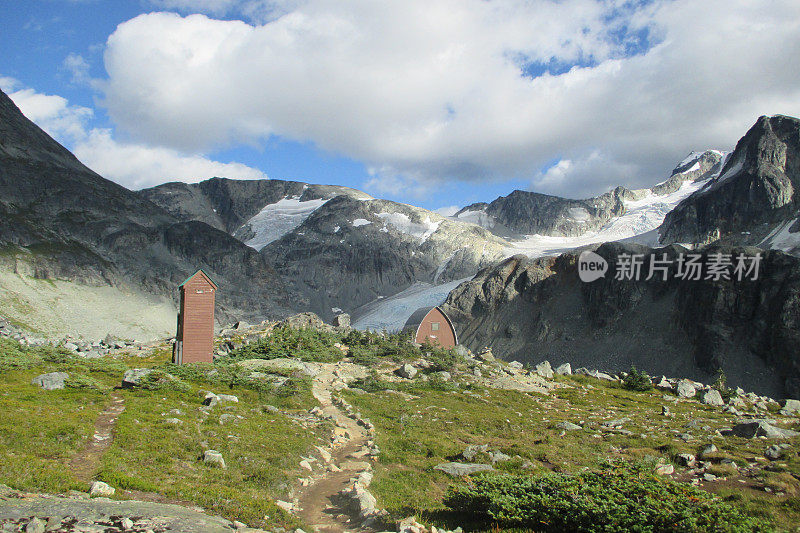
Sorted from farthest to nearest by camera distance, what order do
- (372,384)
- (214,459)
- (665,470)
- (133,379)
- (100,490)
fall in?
(372,384) < (133,379) < (665,470) < (214,459) < (100,490)

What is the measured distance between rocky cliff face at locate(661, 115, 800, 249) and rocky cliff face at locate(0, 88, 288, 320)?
152 m

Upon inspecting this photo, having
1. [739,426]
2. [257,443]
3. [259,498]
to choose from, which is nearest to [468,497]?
[259,498]

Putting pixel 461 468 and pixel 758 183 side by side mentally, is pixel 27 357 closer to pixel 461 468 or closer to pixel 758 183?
pixel 461 468

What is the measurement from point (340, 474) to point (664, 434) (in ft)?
51.0

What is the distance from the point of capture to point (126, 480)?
11.2m

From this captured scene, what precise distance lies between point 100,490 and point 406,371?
27168mm

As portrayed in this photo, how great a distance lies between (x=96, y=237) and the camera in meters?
145

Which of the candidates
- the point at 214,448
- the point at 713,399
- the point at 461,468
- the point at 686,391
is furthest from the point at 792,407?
the point at 214,448

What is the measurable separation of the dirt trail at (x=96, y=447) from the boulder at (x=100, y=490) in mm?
929

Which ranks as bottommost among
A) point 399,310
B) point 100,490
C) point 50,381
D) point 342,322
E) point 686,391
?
point 399,310

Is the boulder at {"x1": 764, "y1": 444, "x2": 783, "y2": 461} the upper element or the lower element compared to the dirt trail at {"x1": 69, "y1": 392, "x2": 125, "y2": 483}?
upper

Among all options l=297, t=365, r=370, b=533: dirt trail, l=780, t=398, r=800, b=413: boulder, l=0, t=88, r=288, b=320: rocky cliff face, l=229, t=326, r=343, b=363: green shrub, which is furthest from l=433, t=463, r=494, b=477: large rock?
l=0, t=88, r=288, b=320: rocky cliff face

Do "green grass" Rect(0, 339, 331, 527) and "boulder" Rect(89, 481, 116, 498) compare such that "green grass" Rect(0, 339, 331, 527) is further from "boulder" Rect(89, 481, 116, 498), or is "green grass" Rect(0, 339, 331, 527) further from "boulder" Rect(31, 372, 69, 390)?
"boulder" Rect(31, 372, 69, 390)

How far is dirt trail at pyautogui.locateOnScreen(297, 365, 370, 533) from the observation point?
11.1m
